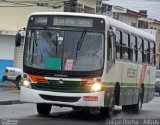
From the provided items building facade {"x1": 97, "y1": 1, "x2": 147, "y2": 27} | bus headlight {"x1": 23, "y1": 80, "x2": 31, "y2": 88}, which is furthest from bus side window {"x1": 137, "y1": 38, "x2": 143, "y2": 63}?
building facade {"x1": 97, "y1": 1, "x2": 147, "y2": 27}

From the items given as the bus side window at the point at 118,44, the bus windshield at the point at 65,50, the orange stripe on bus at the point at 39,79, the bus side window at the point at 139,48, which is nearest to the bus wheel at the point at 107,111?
the bus windshield at the point at 65,50

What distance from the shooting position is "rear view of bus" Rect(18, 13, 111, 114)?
16.2m

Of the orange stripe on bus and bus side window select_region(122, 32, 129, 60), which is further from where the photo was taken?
bus side window select_region(122, 32, 129, 60)

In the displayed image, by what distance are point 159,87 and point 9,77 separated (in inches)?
587

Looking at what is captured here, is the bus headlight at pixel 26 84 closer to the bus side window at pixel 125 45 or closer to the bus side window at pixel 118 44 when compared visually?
the bus side window at pixel 118 44

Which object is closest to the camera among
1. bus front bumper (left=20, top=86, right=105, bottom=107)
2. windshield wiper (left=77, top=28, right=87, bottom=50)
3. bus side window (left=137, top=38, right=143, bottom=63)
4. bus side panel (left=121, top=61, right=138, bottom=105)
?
bus front bumper (left=20, top=86, right=105, bottom=107)

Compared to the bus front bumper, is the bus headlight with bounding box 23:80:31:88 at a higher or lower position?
higher

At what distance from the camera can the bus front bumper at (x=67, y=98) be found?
53.0 ft

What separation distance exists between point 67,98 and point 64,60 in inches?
43.3

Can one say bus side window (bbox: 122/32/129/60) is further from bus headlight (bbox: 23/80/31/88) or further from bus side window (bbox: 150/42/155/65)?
bus side window (bbox: 150/42/155/65)

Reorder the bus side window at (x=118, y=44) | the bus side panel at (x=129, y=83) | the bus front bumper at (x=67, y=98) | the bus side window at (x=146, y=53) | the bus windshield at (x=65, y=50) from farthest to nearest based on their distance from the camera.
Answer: the bus side window at (x=146, y=53) < the bus side panel at (x=129, y=83) < the bus side window at (x=118, y=44) < the bus windshield at (x=65, y=50) < the bus front bumper at (x=67, y=98)

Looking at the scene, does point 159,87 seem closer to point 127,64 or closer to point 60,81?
point 127,64

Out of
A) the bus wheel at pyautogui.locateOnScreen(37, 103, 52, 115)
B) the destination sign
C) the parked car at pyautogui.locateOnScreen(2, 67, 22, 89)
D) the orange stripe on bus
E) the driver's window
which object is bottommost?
the parked car at pyautogui.locateOnScreen(2, 67, 22, 89)

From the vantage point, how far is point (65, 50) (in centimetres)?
1653
